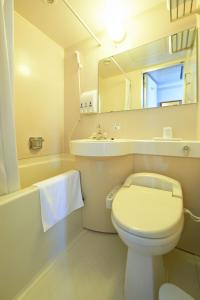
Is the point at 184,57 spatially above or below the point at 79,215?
above

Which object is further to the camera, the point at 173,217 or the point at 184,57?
the point at 184,57

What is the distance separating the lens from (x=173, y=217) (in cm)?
72

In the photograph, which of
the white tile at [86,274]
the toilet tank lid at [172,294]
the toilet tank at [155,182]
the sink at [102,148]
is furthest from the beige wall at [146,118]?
the toilet tank lid at [172,294]

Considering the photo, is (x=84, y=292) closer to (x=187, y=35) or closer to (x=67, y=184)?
(x=67, y=184)

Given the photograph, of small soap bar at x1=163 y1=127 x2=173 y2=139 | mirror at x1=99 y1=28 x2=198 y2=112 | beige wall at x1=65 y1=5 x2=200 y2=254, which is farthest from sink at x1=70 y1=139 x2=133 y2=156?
mirror at x1=99 y1=28 x2=198 y2=112

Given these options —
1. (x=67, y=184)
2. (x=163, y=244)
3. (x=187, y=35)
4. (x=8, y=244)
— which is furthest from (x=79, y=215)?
(x=187, y=35)

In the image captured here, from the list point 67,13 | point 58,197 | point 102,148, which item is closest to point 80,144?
point 102,148

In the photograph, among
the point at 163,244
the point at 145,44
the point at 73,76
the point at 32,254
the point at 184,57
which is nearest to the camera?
the point at 163,244

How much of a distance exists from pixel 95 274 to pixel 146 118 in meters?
1.28

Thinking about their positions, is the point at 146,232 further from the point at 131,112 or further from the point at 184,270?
the point at 131,112

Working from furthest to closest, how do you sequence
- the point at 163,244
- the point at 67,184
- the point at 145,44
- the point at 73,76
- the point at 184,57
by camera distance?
the point at 73,76 → the point at 145,44 → the point at 184,57 → the point at 67,184 → the point at 163,244

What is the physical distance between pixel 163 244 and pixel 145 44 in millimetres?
1612

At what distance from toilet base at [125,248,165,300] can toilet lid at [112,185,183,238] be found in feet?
0.66

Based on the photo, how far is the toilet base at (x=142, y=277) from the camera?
754 mm
